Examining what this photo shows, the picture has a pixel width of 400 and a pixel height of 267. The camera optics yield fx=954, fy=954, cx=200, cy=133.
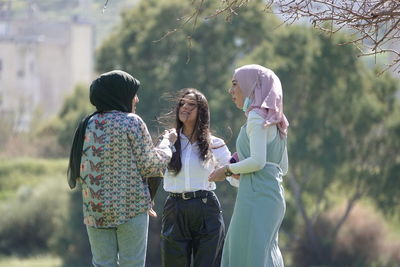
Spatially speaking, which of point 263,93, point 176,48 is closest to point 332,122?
point 176,48

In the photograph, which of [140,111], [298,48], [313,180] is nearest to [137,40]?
[140,111]

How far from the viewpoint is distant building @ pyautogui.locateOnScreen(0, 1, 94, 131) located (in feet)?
243

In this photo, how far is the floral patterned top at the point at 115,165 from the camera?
20.4ft

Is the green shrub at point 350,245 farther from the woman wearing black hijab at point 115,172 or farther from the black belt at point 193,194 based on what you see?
the woman wearing black hijab at point 115,172

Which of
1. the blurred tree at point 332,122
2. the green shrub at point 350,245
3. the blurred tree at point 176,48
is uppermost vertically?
the blurred tree at point 176,48

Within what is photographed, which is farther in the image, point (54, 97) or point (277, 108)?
point (54, 97)

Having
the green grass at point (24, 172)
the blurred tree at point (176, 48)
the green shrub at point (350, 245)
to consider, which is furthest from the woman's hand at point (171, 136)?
the green grass at point (24, 172)

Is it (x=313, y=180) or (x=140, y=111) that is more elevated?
(x=140, y=111)

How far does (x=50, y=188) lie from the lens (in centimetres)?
3397

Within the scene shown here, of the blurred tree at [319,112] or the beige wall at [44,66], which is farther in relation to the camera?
the beige wall at [44,66]

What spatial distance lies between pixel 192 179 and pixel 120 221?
0.98 metres


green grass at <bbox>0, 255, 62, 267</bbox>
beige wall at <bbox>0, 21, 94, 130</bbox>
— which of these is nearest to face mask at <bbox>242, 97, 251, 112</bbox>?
green grass at <bbox>0, 255, 62, 267</bbox>

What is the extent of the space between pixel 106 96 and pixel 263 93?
1.04 metres

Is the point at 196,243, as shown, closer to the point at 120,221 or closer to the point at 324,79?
the point at 120,221
